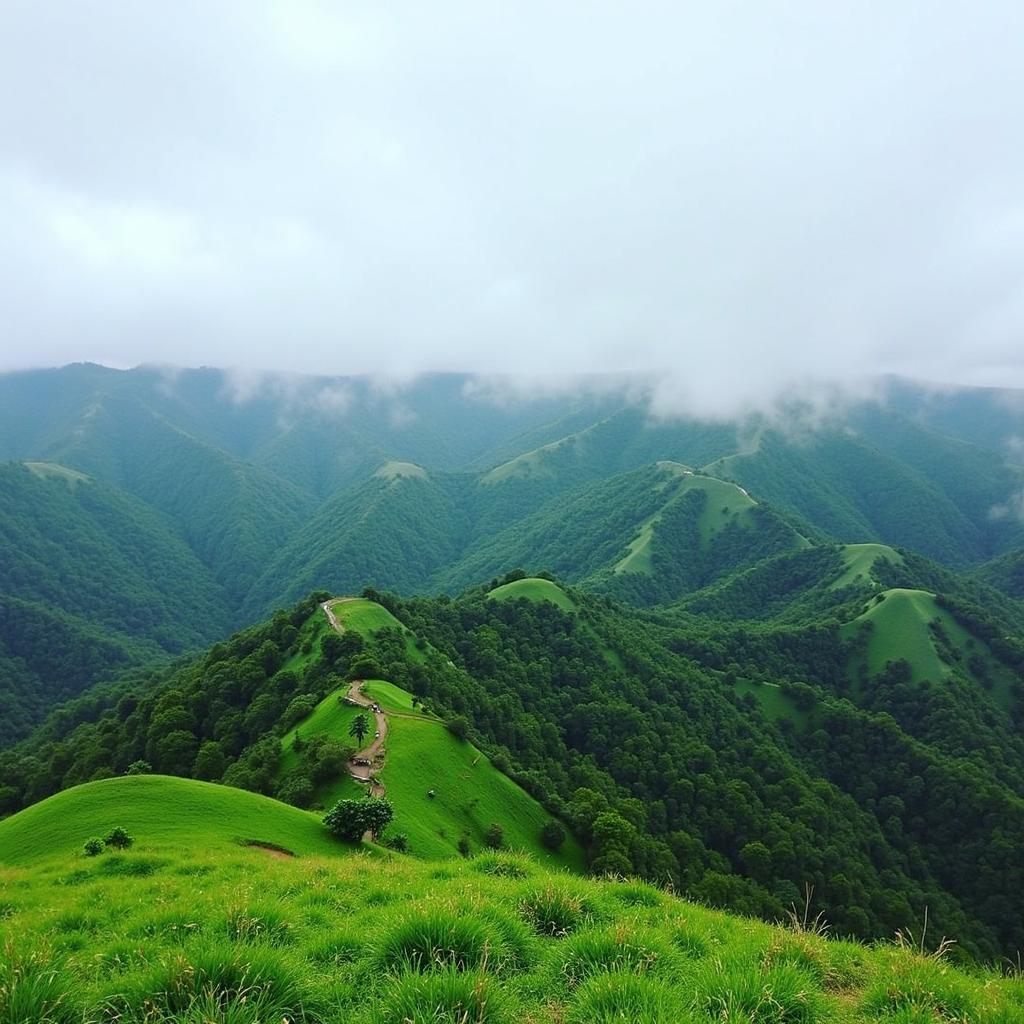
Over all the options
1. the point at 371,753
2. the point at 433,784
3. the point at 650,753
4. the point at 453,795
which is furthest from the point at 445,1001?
the point at 650,753

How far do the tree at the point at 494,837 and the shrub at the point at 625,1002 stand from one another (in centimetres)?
4887

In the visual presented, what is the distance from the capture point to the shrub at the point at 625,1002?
6.83 meters

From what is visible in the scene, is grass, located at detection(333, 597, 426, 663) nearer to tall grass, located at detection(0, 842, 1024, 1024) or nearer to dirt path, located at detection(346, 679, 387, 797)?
dirt path, located at detection(346, 679, 387, 797)

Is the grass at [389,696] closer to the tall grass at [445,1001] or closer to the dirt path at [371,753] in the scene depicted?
the dirt path at [371,753]

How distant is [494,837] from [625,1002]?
50.5 m

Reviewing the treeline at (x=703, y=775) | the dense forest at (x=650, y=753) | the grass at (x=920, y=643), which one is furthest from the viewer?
the grass at (x=920, y=643)

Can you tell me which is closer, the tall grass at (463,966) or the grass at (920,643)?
the tall grass at (463,966)

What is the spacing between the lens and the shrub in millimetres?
6832

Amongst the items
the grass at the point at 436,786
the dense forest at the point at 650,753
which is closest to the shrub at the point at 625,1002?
the grass at the point at 436,786

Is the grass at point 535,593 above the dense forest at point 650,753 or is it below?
above

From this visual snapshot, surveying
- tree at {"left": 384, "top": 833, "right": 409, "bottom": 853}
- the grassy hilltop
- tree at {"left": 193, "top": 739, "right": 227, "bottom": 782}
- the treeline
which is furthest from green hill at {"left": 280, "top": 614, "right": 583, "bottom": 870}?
the grassy hilltop

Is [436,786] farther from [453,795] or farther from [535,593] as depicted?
[535,593]

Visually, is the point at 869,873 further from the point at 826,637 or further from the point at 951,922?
the point at 826,637

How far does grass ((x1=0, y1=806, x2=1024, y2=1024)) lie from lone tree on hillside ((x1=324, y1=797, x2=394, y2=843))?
56.9 feet
